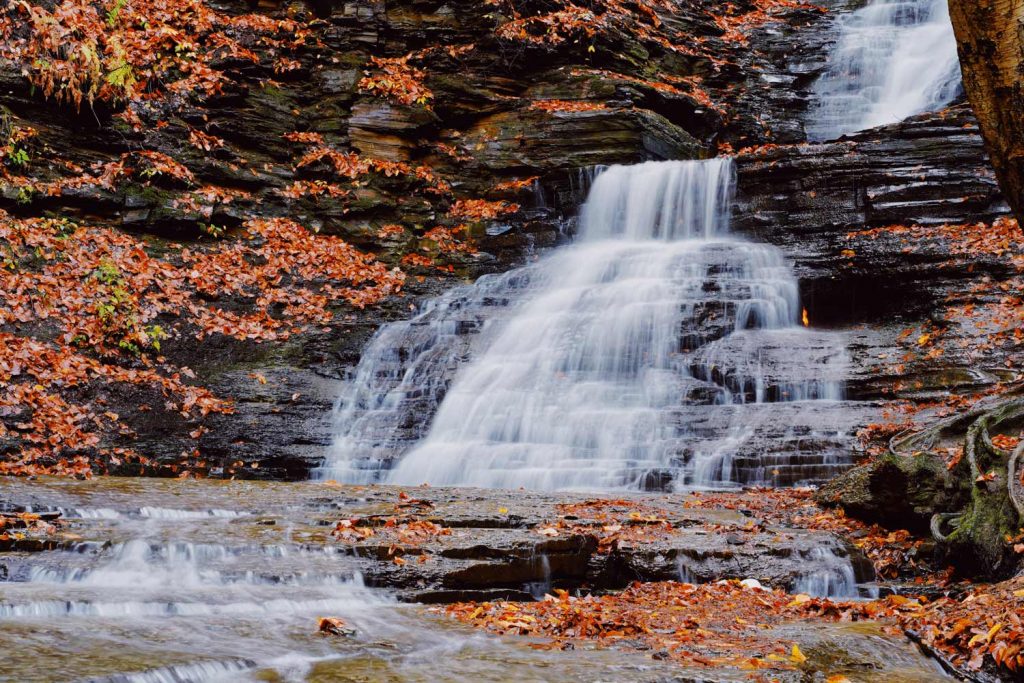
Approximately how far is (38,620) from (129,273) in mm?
8531

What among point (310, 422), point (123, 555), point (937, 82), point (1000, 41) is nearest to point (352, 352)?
point (310, 422)

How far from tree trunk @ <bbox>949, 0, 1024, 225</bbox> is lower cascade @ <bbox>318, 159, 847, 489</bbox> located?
5.70m

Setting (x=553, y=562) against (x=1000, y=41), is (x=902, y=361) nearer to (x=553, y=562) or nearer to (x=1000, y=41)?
(x=553, y=562)

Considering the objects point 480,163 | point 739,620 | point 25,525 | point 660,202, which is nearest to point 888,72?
point 660,202

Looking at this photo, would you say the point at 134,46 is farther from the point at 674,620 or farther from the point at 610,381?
the point at 674,620

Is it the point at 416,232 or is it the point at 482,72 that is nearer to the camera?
the point at 416,232

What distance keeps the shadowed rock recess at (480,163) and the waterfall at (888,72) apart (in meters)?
0.57

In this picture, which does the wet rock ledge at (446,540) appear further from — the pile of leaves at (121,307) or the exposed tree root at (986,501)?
the pile of leaves at (121,307)

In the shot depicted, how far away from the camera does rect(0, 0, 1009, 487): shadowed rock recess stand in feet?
34.2

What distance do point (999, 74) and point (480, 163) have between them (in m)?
13.8

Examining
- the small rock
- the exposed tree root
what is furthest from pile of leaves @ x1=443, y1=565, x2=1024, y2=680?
the small rock

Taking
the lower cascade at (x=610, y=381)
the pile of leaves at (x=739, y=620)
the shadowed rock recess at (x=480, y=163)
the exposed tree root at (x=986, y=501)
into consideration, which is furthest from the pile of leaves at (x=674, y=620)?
the shadowed rock recess at (x=480, y=163)

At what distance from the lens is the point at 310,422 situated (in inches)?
404

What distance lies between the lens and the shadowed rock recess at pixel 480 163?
34.2 feet
